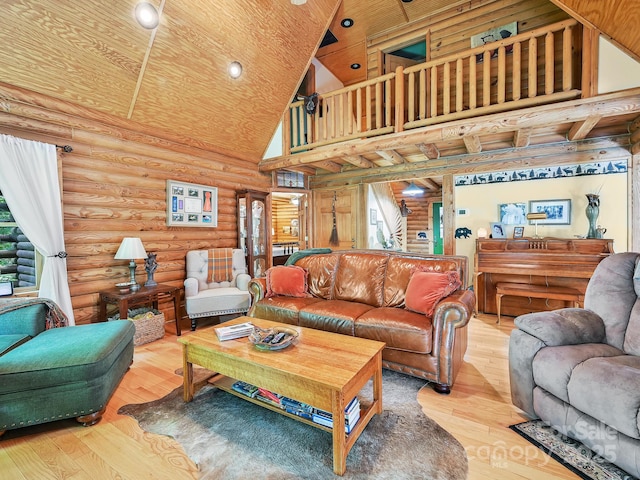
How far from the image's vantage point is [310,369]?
1.59 m

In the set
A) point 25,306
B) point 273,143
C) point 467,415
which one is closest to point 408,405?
point 467,415

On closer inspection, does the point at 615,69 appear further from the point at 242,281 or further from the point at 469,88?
the point at 242,281

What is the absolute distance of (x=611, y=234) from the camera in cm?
374

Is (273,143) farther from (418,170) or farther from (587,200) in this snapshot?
(587,200)

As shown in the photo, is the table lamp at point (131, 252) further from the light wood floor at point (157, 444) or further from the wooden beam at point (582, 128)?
the wooden beam at point (582, 128)

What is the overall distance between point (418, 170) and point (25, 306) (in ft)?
16.8

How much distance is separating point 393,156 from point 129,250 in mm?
3815

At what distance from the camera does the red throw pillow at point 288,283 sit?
3.28m

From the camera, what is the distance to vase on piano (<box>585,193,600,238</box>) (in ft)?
11.9

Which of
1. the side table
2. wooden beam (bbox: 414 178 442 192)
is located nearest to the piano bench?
wooden beam (bbox: 414 178 442 192)

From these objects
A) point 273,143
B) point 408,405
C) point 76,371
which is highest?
point 273,143

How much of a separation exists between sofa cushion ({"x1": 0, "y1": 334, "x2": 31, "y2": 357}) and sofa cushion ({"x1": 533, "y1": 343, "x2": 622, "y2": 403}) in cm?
325

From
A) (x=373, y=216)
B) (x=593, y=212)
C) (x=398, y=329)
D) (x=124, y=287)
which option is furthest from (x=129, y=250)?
(x=593, y=212)

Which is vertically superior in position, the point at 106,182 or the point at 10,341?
the point at 106,182
